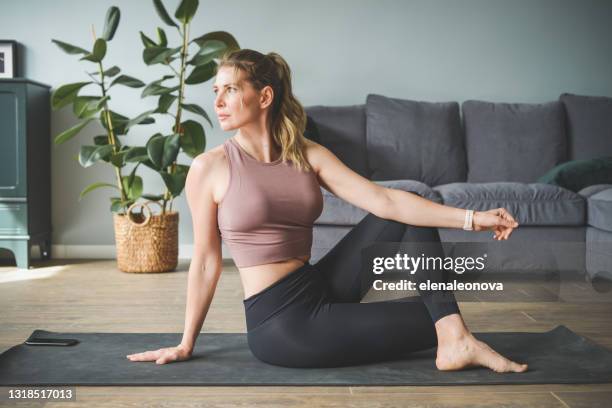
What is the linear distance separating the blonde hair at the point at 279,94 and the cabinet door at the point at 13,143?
2360 mm

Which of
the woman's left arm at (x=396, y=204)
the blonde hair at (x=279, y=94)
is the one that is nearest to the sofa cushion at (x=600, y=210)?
the woman's left arm at (x=396, y=204)

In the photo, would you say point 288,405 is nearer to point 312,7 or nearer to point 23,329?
point 23,329

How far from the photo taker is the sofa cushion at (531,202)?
305 cm

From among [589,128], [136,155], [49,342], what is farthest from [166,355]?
[589,128]

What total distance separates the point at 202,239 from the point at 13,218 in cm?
233

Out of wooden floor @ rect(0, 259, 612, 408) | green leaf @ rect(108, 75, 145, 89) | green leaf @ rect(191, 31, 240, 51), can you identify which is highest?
green leaf @ rect(191, 31, 240, 51)

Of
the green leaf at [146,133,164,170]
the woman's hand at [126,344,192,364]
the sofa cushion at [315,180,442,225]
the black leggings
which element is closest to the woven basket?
the green leaf at [146,133,164,170]

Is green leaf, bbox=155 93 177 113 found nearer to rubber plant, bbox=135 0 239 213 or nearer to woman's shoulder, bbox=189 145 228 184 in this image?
rubber plant, bbox=135 0 239 213

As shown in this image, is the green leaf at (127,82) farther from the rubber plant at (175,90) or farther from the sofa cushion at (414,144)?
the sofa cushion at (414,144)

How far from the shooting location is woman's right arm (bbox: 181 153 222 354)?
166cm

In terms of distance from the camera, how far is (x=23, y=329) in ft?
7.11

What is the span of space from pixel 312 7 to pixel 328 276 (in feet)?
8.81

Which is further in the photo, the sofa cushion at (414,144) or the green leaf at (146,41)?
the sofa cushion at (414,144)

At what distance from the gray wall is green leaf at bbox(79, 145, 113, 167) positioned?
650 millimetres
